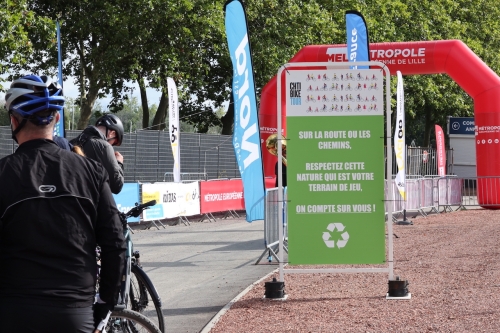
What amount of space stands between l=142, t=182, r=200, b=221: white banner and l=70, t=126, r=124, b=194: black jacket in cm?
1286

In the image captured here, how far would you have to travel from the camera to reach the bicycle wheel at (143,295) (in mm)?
6047

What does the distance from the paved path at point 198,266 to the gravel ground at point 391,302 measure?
43cm

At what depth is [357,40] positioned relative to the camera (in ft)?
56.0

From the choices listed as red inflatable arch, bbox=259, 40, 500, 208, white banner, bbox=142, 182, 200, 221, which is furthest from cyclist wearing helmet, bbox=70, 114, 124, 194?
red inflatable arch, bbox=259, 40, 500, 208

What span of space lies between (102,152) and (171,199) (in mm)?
14641

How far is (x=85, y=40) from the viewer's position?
110 feet

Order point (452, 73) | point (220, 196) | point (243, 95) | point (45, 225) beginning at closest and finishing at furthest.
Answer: point (45, 225)
point (243, 95)
point (452, 73)
point (220, 196)

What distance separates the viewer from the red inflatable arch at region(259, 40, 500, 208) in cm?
2314

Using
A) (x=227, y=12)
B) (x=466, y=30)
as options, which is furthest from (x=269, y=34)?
(x=227, y=12)

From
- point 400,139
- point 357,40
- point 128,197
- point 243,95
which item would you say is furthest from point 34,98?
point 128,197

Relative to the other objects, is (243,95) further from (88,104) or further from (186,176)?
(88,104)

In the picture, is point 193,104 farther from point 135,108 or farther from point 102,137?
point 135,108

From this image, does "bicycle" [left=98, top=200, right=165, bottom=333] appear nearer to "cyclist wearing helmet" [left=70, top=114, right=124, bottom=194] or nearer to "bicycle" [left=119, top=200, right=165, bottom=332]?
"bicycle" [left=119, top=200, right=165, bottom=332]

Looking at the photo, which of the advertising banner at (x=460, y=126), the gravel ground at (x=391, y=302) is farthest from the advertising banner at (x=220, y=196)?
the advertising banner at (x=460, y=126)
